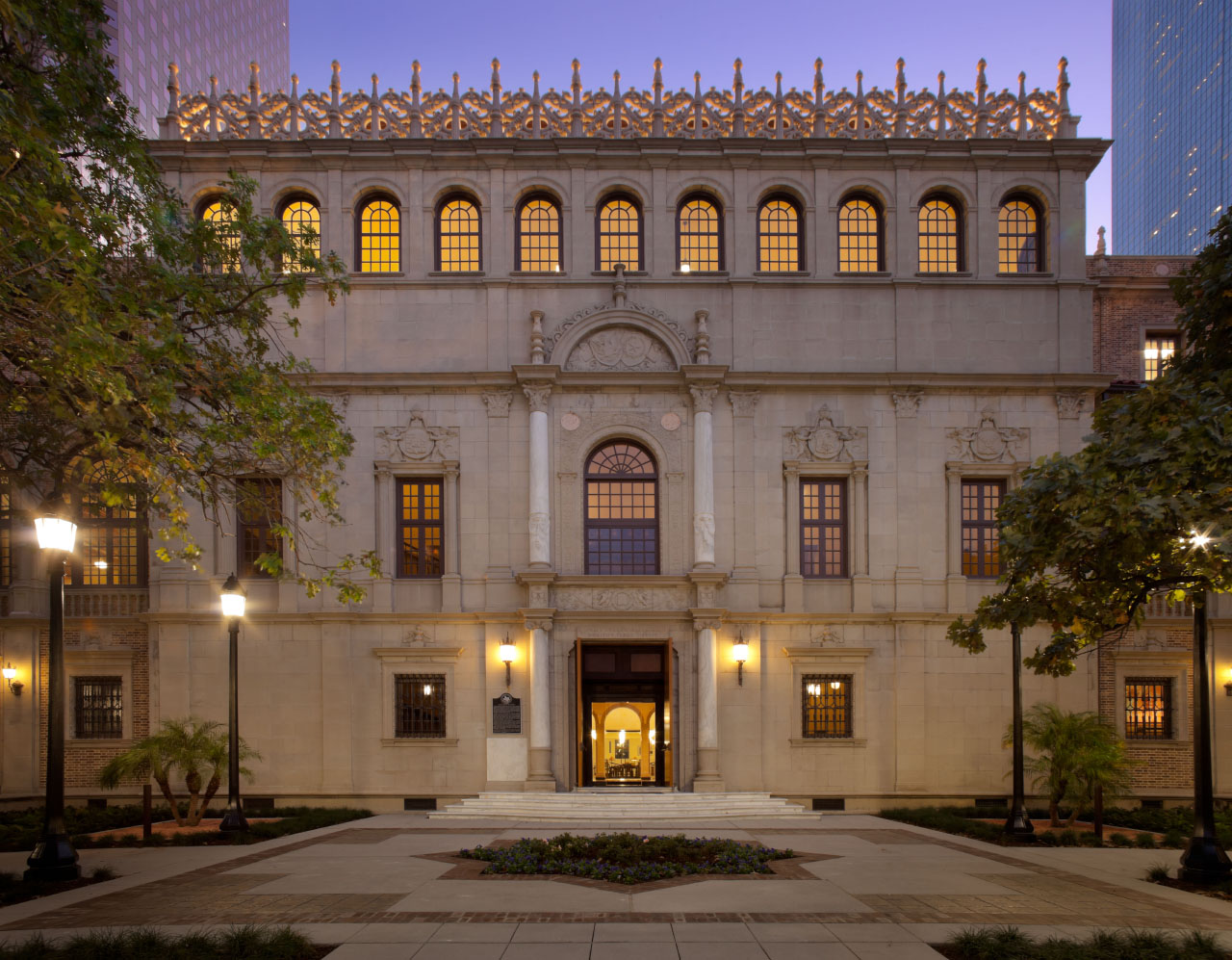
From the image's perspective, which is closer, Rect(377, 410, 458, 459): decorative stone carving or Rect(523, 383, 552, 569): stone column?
Rect(523, 383, 552, 569): stone column

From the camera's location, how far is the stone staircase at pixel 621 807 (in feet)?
70.0

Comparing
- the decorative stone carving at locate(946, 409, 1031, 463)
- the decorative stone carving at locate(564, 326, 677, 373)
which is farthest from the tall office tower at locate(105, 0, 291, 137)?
the decorative stone carving at locate(946, 409, 1031, 463)

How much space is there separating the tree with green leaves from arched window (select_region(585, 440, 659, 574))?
10.0 metres

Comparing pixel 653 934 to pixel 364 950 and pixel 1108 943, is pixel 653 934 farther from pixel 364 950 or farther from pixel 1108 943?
pixel 1108 943

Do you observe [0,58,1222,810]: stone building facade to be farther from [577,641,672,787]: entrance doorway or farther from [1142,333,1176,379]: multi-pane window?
[1142,333,1176,379]: multi-pane window

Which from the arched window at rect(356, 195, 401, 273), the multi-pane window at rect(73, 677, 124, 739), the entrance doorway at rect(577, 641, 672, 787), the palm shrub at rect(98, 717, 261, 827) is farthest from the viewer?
the arched window at rect(356, 195, 401, 273)

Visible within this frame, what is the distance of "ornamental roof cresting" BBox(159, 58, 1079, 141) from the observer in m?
25.3

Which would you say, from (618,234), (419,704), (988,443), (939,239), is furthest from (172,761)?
(939,239)

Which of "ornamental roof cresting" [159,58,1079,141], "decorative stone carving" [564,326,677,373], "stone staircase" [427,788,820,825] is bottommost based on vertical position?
"stone staircase" [427,788,820,825]

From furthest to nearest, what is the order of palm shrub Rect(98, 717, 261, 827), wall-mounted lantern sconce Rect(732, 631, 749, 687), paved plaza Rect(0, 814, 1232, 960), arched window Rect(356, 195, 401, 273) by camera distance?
arched window Rect(356, 195, 401, 273)
wall-mounted lantern sconce Rect(732, 631, 749, 687)
palm shrub Rect(98, 717, 261, 827)
paved plaza Rect(0, 814, 1232, 960)

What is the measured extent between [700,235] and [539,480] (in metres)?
8.59

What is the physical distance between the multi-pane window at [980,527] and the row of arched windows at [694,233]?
21.1 feet

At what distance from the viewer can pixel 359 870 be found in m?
14.3

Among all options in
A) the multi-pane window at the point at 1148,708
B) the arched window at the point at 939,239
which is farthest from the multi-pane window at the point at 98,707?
the multi-pane window at the point at 1148,708
